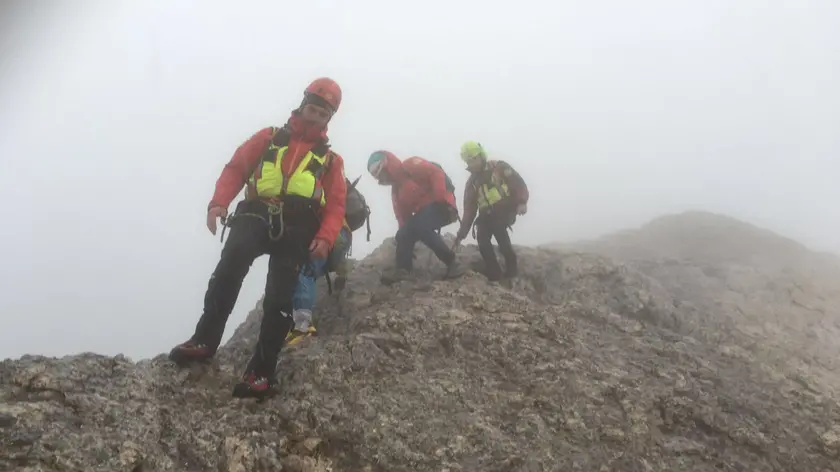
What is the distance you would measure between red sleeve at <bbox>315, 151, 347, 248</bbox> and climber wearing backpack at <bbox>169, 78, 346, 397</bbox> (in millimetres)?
12

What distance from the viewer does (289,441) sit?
539 centimetres

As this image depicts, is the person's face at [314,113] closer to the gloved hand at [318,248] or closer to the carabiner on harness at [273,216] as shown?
the carabiner on harness at [273,216]

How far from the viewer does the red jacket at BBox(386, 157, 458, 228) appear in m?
10.8

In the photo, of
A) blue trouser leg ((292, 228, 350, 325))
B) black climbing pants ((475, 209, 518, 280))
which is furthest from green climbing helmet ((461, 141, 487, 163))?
blue trouser leg ((292, 228, 350, 325))

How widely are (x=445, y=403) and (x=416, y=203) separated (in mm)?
5210

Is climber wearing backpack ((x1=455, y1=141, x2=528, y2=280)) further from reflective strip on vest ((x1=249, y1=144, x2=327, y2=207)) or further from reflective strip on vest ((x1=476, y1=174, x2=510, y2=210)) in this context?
reflective strip on vest ((x1=249, y1=144, x2=327, y2=207))

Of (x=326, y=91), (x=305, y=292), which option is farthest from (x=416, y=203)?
(x=326, y=91)

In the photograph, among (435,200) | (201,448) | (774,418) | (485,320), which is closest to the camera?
(201,448)

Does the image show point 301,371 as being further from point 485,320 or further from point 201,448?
point 485,320

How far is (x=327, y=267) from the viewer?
25.6 feet

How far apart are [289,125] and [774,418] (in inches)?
280

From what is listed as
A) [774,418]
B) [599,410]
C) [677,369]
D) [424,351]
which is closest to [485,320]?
[424,351]

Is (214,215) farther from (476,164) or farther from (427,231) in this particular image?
(476,164)

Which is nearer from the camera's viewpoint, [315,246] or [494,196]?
[315,246]
